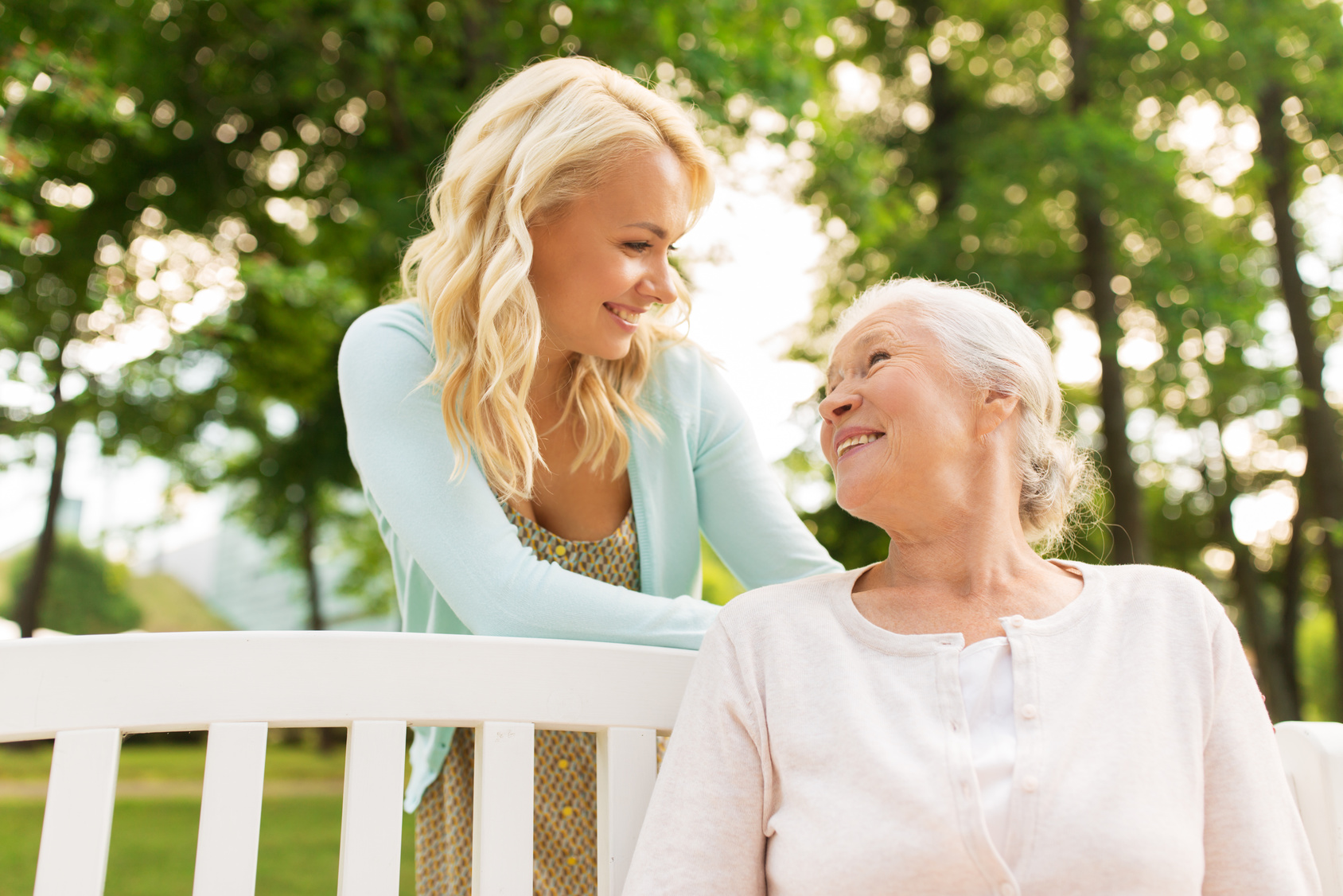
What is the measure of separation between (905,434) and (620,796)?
0.69 metres

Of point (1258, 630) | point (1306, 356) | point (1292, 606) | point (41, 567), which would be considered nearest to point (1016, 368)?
point (1306, 356)

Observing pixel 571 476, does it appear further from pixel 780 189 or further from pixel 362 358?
pixel 780 189

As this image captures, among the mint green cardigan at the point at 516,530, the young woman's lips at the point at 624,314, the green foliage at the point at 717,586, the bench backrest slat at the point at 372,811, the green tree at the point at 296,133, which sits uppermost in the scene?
the green tree at the point at 296,133

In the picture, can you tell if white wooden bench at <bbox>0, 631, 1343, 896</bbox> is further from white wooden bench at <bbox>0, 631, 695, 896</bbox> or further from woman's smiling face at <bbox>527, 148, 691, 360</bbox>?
woman's smiling face at <bbox>527, 148, 691, 360</bbox>

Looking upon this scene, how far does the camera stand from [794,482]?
1120cm

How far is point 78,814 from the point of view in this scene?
1248 millimetres

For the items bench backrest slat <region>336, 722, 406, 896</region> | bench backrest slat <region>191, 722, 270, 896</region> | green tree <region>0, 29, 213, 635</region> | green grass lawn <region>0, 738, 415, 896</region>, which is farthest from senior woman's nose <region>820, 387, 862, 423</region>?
green tree <region>0, 29, 213, 635</region>

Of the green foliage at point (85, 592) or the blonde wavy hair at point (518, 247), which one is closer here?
the blonde wavy hair at point (518, 247)

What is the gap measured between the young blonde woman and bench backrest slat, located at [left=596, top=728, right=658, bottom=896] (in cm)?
17

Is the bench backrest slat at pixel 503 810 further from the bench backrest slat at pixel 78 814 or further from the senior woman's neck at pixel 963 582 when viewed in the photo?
the senior woman's neck at pixel 963 582

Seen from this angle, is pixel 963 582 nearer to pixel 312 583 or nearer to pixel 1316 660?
pixel 312 583

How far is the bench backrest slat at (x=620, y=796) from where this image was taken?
4.79 ft

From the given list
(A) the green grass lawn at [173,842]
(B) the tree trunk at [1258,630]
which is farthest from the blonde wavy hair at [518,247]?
(B) the tree trunk at [1258,630]

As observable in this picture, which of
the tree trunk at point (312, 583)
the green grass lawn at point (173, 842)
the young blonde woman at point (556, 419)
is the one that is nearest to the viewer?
the young blonde woman at point (556, 419)
